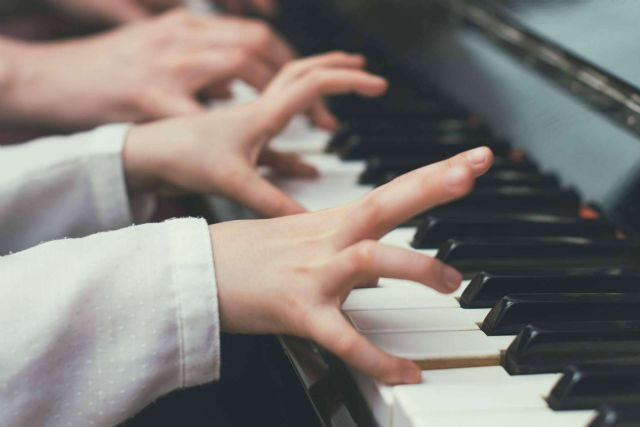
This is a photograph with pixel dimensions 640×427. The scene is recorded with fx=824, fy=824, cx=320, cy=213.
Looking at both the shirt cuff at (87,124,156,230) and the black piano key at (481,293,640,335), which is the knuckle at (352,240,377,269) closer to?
the black piano key at (481,293,640,335)

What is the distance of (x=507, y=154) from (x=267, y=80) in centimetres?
36

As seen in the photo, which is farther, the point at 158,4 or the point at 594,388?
the point at 158,4

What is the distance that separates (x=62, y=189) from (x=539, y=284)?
0.51 metres

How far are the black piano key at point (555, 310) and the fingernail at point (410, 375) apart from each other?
9 cm

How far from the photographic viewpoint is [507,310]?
0.60m

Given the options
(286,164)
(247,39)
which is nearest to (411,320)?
(286,164)

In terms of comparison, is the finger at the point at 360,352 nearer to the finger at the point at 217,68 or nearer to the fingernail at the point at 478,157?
the fingernail at the point at 478,157

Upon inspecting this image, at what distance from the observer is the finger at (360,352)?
1.72ft

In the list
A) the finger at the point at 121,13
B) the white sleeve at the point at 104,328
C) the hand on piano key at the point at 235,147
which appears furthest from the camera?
the finger at the point at 121,13

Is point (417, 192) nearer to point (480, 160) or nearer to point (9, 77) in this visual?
point (480, 160)

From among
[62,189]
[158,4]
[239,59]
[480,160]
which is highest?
[480,160]

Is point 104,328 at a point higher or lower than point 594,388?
lower

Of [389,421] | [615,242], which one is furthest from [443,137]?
[389,421]

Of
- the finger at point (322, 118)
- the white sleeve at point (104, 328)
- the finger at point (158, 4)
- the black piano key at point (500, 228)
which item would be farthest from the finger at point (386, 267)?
the finger at point (158, 4)
